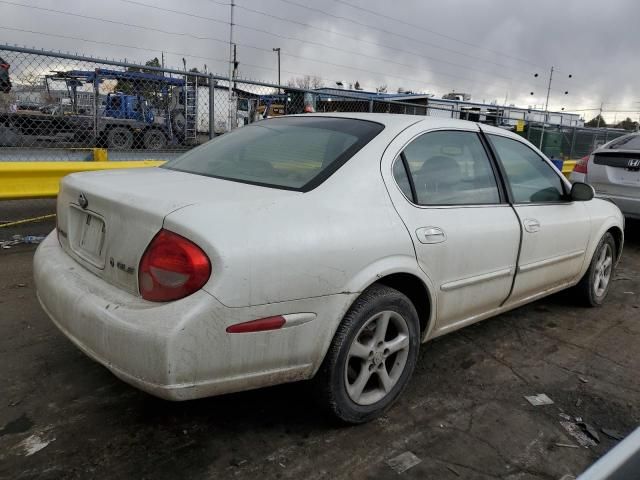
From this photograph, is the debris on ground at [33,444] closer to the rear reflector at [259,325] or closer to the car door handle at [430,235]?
the rear reflector at [259,325]

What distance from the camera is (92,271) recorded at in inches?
92.0

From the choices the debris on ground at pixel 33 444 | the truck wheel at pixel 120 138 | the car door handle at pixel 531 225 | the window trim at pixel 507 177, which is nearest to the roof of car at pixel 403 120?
the window trim at pixel 507 177

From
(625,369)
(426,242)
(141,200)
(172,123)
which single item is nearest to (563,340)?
(625,369)

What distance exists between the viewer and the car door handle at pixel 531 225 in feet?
10.7

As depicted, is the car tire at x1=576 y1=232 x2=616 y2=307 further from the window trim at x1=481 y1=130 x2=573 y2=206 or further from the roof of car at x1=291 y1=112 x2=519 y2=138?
the roof of car at x1=291 y1=112 x2=519 y2=138

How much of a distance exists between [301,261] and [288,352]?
375mm

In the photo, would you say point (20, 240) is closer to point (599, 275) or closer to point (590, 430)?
point (590, 430)

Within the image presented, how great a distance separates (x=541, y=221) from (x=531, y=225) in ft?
0.52

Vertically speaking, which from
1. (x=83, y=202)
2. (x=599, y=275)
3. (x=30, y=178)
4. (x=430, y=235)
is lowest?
(x=599, y=275)

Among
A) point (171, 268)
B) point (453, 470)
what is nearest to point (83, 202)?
point (171, 268)

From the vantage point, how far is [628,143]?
6.69 metres

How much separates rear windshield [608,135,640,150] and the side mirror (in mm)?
3434

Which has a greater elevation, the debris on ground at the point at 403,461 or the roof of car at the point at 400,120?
the roof of car at the point at 400,120

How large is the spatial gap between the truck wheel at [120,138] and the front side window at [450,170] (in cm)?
799
